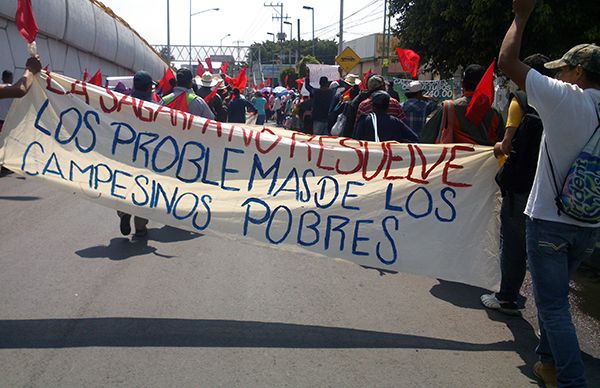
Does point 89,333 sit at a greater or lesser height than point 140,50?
lesser

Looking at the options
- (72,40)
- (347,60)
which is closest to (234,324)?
(347,60)

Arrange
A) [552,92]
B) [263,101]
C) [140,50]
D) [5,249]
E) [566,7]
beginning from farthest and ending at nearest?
1. [140,50]
2. [263,101]
3. [566,7]
4. [5,249]
5. [552,92]

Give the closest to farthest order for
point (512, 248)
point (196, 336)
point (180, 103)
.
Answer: point (196, 336) < point (512, 248) < point (180, 103)

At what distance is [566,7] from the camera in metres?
14.4

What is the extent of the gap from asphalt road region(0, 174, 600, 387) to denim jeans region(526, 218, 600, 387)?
0.56 meters

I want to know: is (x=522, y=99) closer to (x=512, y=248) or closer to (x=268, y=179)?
(x=512, y=248)

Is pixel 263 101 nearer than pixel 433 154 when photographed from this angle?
No

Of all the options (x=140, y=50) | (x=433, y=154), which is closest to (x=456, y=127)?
(x=433, y=154)

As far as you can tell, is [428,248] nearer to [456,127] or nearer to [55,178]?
[456,127]

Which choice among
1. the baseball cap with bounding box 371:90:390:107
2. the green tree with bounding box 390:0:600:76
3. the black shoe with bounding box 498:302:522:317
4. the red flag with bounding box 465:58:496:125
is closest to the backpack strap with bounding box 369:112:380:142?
the baseball cap with bounding box 371:90:390:107

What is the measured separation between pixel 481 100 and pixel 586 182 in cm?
214

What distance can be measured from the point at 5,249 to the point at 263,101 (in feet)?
56.7

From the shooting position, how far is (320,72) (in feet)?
53.5

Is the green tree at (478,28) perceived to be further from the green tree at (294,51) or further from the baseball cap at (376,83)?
the green tree at (294,51)
